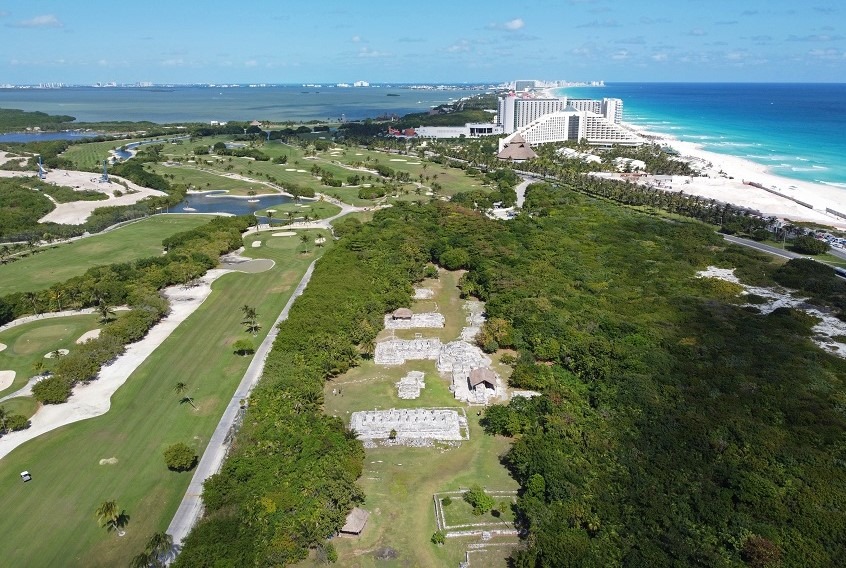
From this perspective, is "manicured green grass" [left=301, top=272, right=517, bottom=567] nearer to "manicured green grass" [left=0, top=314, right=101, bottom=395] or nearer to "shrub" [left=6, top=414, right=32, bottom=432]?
"shrub" [left=6, top=414, right=32, bottom=432]

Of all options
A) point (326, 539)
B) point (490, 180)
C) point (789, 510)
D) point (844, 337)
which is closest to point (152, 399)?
point (326, 539)

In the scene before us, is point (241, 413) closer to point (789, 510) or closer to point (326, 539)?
point (326, 539)

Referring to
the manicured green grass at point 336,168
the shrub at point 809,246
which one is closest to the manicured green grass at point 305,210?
the manicured green grass at point 336,168

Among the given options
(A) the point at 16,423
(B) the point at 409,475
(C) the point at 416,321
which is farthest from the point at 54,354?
(B) the point at 409,475

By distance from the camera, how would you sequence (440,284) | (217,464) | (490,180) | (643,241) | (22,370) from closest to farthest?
1. (217,464)
2. (22,370)
3. (440,284)
4. (643,241)
5. (490,180)

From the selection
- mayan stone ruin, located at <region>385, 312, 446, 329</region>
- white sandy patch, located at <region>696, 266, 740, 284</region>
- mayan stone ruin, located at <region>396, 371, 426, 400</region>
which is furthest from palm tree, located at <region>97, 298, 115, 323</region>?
white sandy patch, located at <region>696, 266, 740, 284</region>
